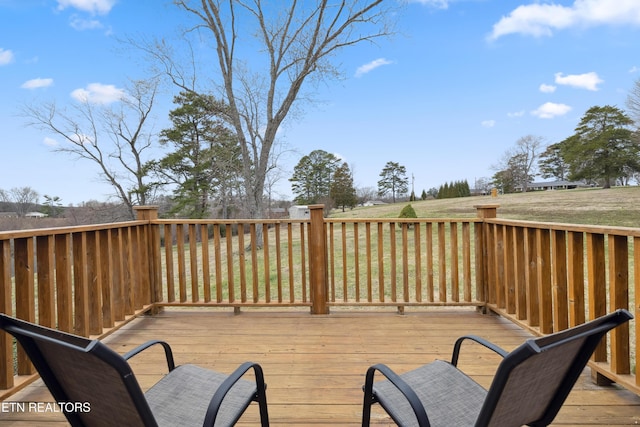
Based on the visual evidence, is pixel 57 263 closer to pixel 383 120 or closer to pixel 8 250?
pixel 8 250

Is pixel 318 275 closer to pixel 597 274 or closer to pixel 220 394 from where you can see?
pixel 597 274

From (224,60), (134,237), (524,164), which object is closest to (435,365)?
(134,237)

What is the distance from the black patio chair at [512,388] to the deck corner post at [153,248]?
2.88m

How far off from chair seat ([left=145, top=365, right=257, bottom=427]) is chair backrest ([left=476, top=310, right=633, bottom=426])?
2.81 ft

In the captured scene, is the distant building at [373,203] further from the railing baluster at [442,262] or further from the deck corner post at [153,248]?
the deck corner post at [153,248]

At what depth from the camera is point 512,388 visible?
91cm

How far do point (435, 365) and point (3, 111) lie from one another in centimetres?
1594

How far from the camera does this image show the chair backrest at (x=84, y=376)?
0.84m

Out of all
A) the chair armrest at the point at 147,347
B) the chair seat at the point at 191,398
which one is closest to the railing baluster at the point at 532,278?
the chair seat at the point at 191,398

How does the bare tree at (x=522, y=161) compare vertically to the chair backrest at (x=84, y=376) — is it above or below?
above

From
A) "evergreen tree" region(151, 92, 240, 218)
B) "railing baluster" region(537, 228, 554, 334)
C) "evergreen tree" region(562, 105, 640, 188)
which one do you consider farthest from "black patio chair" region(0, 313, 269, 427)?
"evergreen tree" region(562, 105, 640, 188)

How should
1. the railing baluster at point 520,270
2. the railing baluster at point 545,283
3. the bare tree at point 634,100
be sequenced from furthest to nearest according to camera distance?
the bare tree at point 634,100
the railing baluster at point 520,270
the railing baluster at point 545,283

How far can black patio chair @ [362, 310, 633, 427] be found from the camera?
87 centimetres

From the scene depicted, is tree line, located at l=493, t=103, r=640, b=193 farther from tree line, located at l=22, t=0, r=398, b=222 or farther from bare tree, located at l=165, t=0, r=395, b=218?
tree line, located at l=22, t=0, r=398, b=222
